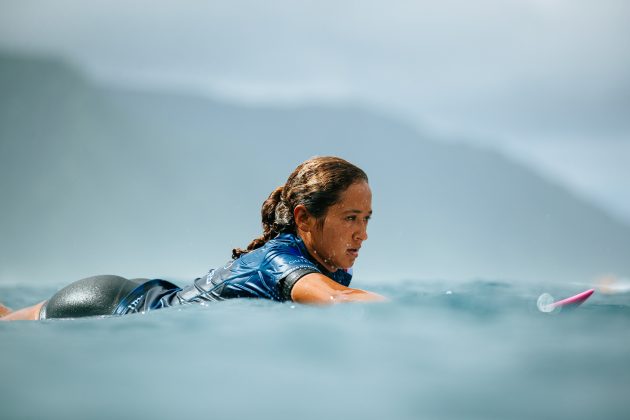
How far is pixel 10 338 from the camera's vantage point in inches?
92.2

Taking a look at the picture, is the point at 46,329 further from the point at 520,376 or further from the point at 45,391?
the point at 520,376

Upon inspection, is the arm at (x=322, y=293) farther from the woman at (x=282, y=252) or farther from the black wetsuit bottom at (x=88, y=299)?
the black wetsuit bottom at (x=88, y=299)

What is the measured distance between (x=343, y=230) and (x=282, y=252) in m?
0.37

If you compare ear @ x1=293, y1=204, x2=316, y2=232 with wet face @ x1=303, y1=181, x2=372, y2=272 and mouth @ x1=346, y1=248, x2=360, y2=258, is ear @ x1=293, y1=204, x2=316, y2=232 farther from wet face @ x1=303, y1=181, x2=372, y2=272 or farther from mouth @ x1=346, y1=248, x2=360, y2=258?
mouth @ x1=346, y1=248, x2=360, y2=258

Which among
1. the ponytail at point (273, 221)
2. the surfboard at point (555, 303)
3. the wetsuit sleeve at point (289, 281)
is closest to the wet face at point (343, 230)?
the ponytail at point (273, 221)

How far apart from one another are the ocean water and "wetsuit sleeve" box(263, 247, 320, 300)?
1.78 ft

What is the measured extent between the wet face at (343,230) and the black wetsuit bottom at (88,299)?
1.03 metres

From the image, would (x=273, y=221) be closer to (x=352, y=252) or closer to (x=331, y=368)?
(x=352, y=252)

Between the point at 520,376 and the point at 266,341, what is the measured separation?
0.76m

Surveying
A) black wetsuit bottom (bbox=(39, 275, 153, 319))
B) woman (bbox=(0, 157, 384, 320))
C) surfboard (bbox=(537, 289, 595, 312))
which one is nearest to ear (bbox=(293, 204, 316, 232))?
woman (bbox=(0, 157, 384, 320))

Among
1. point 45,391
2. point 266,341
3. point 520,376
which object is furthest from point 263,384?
point 520,376

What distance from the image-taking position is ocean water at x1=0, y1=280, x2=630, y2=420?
1618mm

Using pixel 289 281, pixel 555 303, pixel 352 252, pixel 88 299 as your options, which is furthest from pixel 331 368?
pixel 88 299

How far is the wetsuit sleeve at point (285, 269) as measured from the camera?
2973mm
